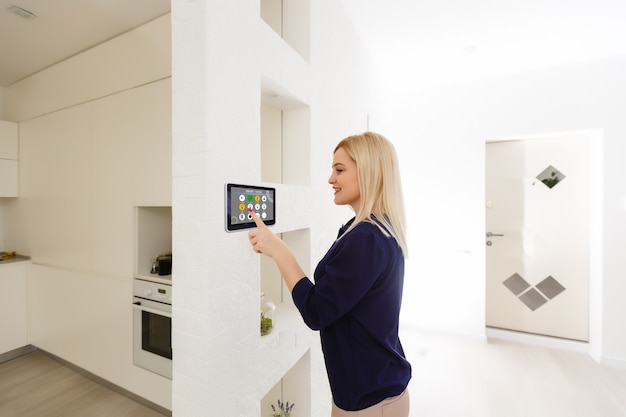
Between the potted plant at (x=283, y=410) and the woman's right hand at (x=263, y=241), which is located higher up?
the woman's right hand at (x=263, y=241)

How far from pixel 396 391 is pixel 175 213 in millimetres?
854

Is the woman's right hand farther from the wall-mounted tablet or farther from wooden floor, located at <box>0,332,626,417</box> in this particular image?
wooden floor, located at <box>0,332,626,417</box>

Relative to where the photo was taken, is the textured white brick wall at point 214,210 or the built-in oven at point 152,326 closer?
the textured white brick wall at point 214,210

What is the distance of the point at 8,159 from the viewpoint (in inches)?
115

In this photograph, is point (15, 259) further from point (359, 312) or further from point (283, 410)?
point (359, 312)

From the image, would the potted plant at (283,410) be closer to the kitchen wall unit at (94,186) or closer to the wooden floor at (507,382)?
the kitchen wall unit at (94,186)

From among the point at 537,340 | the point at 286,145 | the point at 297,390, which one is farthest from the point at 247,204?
the point at 537,340

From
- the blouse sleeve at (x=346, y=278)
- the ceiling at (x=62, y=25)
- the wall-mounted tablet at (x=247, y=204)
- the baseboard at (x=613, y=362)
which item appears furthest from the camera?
the baseboard at (x=613, y=362)

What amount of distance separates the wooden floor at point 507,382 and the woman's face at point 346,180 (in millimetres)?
1829

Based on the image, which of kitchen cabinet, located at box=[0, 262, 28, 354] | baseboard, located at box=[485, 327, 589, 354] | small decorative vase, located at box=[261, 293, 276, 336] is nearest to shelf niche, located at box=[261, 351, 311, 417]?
small decorative vase, located at box=[261, 293, 276, 336]

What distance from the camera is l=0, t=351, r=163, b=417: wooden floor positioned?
2094mm

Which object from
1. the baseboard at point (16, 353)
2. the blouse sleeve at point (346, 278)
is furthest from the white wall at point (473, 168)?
the baseboard at point (16, 353)

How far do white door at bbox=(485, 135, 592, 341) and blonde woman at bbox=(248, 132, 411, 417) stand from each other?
8.98 ft

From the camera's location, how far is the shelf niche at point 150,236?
6.81 ft
